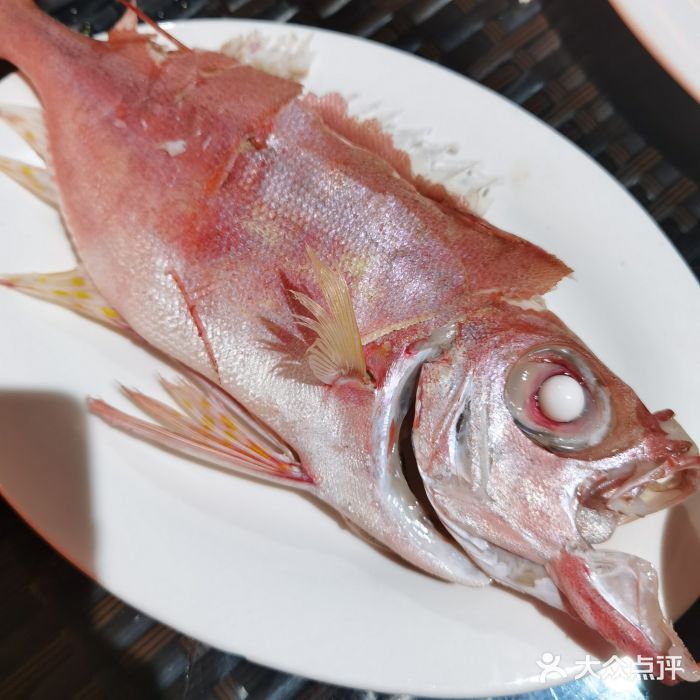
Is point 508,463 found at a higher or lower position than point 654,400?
higher

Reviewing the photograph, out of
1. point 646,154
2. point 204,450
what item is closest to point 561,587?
point 204,450

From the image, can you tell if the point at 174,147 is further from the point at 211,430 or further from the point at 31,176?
the point at 211,430

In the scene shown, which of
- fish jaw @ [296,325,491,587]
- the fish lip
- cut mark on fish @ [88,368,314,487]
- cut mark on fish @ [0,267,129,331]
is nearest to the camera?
the fish lip

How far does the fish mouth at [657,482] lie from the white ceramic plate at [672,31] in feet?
2.45

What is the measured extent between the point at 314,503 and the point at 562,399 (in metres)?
0.54

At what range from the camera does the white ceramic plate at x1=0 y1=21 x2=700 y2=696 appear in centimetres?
120

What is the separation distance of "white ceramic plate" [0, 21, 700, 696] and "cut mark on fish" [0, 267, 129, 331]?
34 mm

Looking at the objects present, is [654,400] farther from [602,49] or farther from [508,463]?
[602,49]

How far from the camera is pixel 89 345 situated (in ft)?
4.47

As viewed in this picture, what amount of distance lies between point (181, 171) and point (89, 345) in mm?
401

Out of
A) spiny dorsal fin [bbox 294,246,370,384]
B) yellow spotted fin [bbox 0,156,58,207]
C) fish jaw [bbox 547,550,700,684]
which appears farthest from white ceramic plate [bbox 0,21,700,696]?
spiny dorsal fin [bbox 294,246,370,384]

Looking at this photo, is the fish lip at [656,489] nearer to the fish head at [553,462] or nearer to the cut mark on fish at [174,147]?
the fish head at [553,462]

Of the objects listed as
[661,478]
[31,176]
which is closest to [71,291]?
[31,176]

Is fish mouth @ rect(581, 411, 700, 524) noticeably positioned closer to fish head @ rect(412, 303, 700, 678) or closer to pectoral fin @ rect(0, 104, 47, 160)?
fish head @ rect(412, 303, 700, 678)
